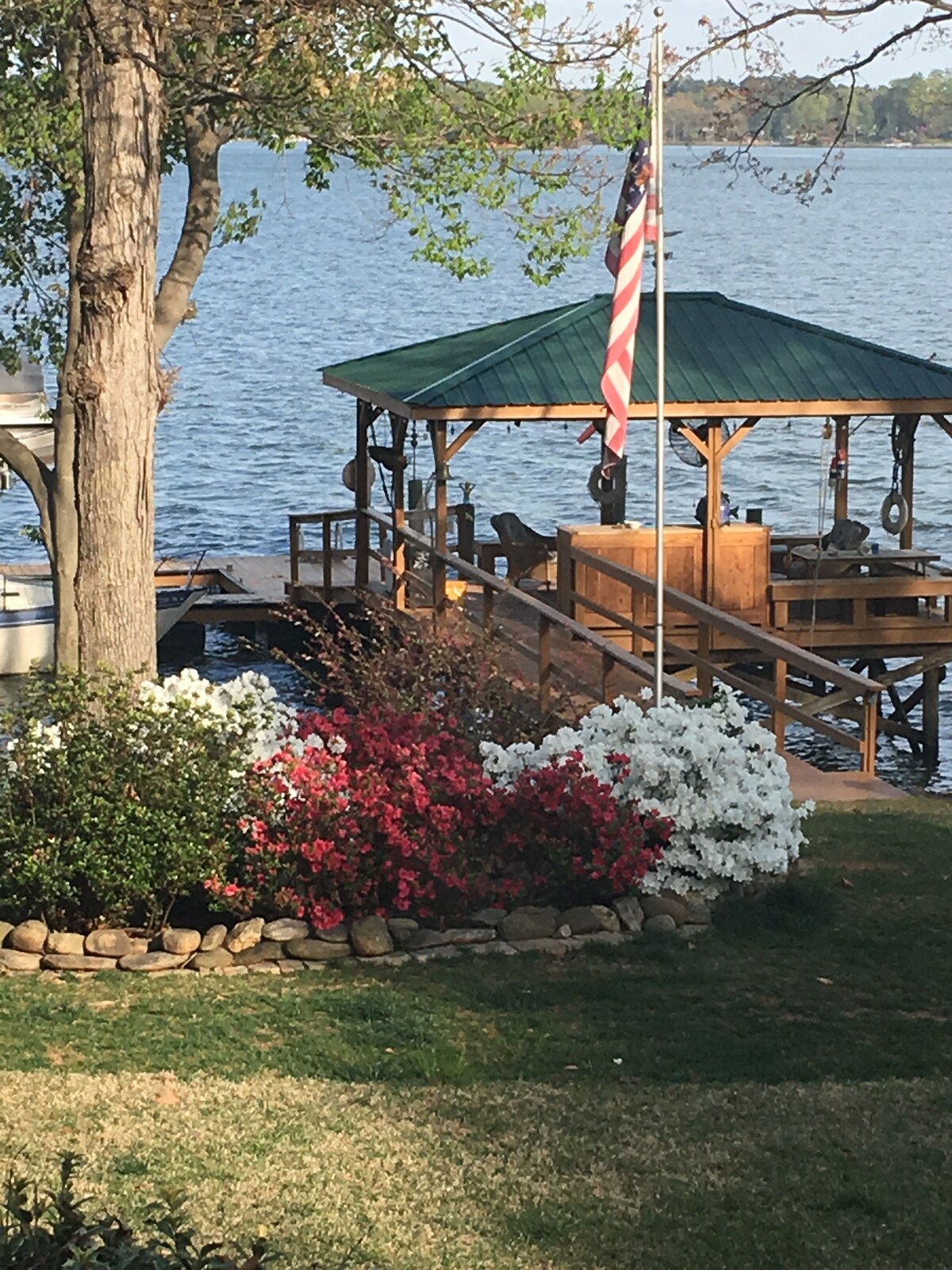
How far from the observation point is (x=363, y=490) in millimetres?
21406

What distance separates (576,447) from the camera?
45875 millimetres

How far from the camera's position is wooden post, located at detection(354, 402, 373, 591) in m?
20.9

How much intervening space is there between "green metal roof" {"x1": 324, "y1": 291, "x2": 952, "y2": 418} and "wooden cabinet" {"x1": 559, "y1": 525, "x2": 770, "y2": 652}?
128 centimetres

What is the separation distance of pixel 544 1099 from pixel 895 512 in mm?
14660

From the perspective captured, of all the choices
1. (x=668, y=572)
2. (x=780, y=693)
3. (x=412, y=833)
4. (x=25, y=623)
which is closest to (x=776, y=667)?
(x=780, y=693)

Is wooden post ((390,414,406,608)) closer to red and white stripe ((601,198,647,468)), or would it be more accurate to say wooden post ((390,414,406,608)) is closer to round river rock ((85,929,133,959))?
red and white stripe ((601,198,647,468))

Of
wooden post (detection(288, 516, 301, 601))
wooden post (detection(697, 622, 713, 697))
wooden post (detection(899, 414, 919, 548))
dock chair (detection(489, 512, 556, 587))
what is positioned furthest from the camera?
wooden post (detection(288, 516, 301, 601))

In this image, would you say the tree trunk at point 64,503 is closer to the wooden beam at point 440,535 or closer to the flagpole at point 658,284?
the flagpole at point 658,284

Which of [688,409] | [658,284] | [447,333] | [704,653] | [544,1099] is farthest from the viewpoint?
[447,333]

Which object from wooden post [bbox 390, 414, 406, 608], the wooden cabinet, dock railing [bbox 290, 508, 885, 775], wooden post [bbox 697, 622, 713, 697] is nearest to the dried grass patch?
dock railing [bbox 290, 508, 885, 775]

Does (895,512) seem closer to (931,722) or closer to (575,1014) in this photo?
(931,722)

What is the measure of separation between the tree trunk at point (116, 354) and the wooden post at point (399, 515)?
29.3 feet

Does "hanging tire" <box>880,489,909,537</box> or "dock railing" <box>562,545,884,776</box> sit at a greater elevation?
"hanging tire" <box>880,489,909,537</box>

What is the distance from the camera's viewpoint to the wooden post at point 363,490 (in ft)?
68.7
